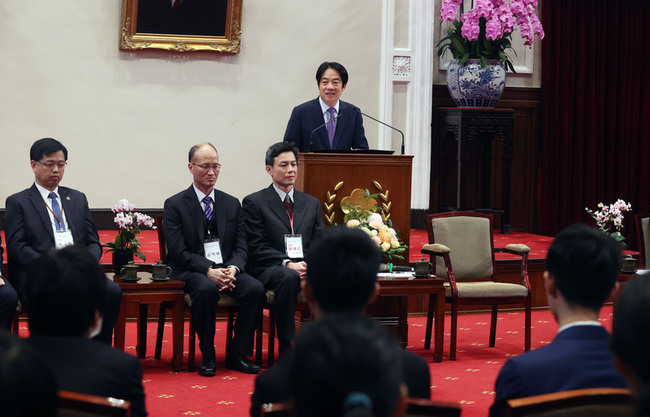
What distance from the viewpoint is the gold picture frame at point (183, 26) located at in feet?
24.2

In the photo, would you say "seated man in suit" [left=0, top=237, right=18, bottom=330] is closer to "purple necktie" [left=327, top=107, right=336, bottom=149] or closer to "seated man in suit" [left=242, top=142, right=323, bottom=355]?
"seated man in suit" [left=242, top=142, right=323, bottom=355]

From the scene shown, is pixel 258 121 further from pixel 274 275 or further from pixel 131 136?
pixel 274 275

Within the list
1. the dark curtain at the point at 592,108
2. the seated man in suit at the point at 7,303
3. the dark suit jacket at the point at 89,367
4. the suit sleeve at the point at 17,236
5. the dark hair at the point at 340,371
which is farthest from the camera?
the dark curtain at the point at 592,108

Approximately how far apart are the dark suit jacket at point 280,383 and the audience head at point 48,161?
3037 millimetres

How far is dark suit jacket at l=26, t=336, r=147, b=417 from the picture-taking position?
1814 millimetres

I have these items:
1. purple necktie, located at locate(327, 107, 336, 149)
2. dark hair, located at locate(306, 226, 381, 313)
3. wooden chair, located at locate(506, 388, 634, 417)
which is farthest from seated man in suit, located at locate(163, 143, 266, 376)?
wooden chair, located at locate(506, 388, 634, 417)

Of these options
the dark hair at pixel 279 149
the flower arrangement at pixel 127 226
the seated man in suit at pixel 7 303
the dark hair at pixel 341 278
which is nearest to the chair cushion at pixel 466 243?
the dark hair at pixel 279 149

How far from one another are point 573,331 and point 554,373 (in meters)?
0.14

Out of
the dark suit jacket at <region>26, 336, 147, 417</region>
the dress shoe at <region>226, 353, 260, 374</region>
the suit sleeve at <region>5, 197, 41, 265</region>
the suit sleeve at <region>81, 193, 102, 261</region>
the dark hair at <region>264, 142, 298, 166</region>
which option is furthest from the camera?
the dark hair at <region>264, 142, 298, 166</region>

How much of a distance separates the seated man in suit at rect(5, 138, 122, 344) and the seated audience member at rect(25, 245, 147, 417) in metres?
2.52

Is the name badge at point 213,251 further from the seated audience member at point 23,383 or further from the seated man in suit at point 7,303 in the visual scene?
the seated audience member at point 23,383

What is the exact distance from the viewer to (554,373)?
6.23 feet

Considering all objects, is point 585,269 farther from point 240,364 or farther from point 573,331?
point 240,364

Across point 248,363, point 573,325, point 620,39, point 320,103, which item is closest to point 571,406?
point 573,325
